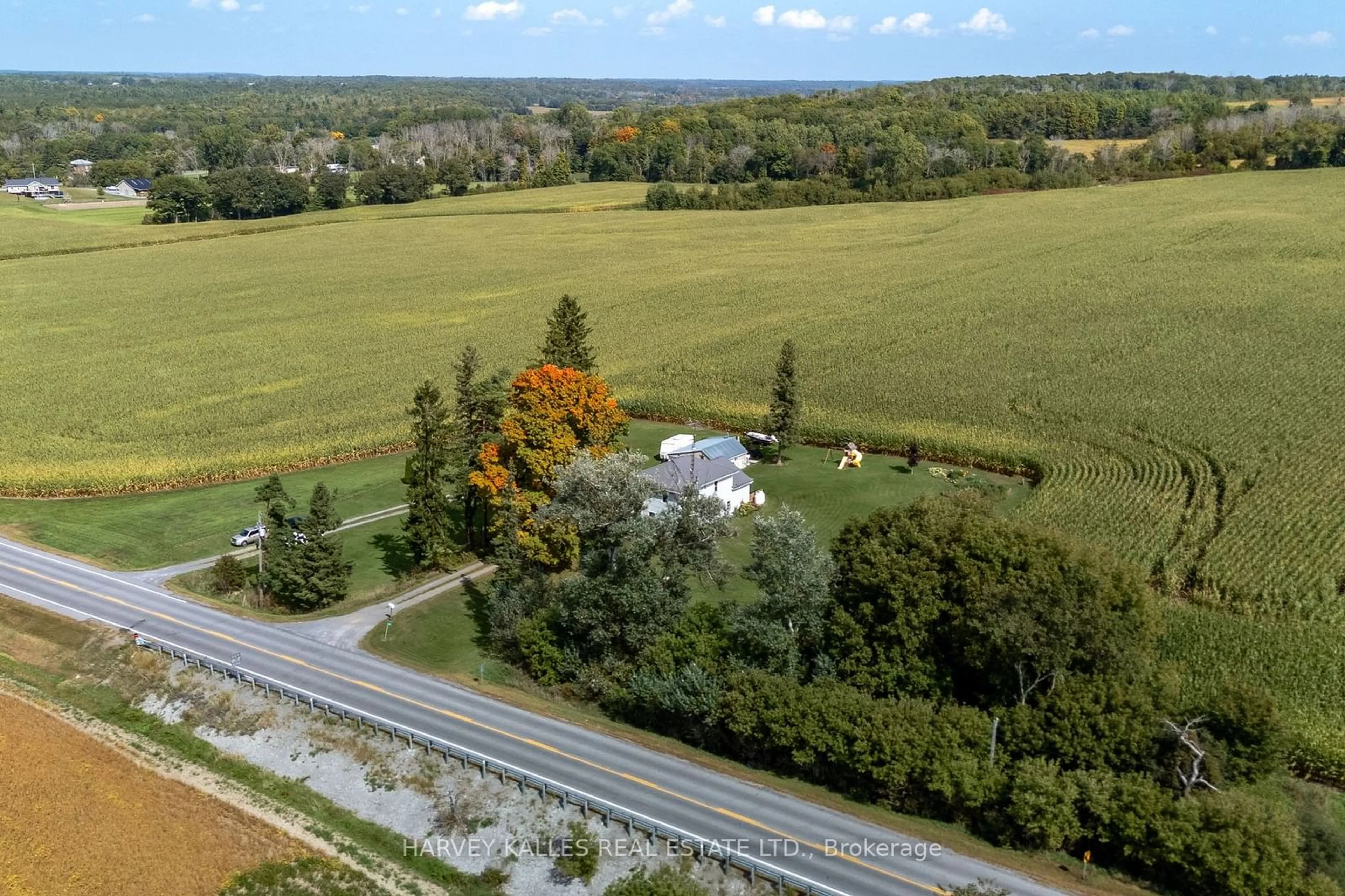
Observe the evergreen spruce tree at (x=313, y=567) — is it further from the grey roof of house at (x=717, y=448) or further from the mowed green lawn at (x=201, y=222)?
the mowed green lawn at (x=201, y=222)

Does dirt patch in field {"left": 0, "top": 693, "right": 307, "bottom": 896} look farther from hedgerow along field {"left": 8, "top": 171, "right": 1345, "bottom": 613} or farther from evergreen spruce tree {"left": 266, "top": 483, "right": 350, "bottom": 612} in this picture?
hedgerow along field {"left": 8, "top": 171, "right": 1345, "bottom": 613}

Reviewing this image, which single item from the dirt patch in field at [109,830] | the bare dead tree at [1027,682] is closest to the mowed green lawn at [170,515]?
the dirt patch in field at [109,830]

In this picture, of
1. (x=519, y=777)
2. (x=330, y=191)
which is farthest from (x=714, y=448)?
(x=330, y=191)

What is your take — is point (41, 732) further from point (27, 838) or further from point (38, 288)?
point (38, 288)

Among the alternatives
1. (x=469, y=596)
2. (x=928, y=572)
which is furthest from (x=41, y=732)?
(x=928, y=572)

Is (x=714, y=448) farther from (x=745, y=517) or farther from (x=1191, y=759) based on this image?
(x=1191, y=759)
